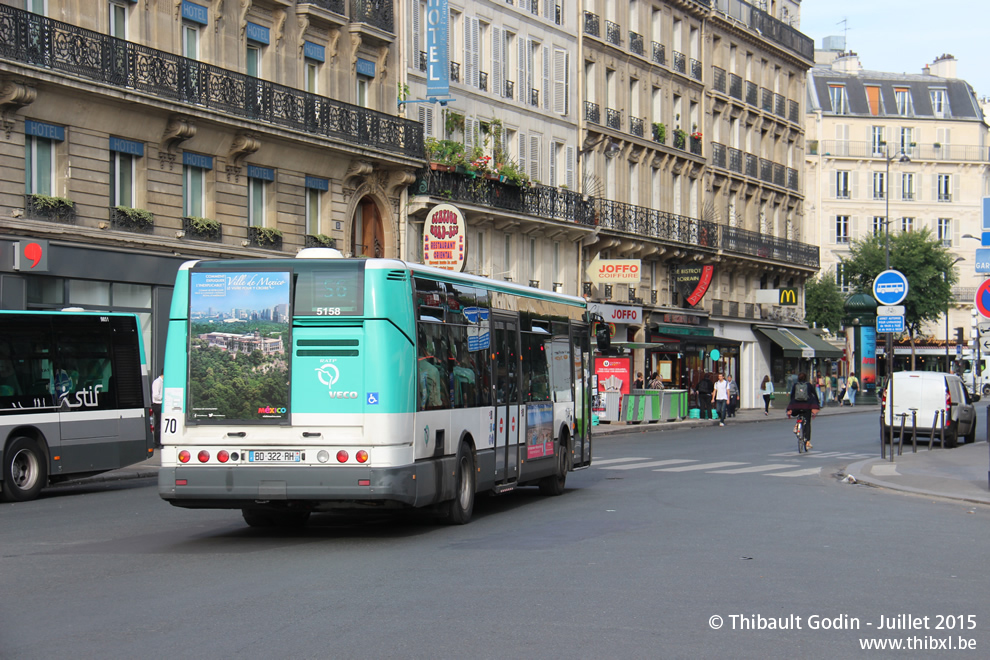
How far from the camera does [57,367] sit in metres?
18.4

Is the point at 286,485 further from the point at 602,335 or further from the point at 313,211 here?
the point at 313,211

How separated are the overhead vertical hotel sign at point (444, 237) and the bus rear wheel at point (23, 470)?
19.0m

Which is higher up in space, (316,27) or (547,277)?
(316,27)

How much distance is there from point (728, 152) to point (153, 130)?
37.4 m

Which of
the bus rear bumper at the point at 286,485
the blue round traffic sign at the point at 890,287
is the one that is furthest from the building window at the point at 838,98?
the bus rear bumper at the point at 286,485

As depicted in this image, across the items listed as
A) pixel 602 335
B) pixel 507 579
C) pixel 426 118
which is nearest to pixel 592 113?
pixel 426 118

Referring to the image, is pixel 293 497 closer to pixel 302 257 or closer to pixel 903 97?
pixel 302 257

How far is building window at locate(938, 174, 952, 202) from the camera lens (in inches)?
3711

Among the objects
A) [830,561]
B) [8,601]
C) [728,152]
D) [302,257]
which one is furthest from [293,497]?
[728,152]

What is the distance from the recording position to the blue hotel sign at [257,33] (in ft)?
102

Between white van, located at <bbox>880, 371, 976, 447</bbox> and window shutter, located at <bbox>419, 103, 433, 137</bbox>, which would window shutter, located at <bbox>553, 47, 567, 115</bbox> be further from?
white van, located at <bbox>880, 371, 976, 447</bbox>

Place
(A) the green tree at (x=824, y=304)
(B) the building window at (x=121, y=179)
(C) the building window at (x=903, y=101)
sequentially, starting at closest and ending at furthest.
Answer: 1. (B) the building window at (x=121, y=179)
2. (A) the green tree at (x=824, y=304)
3. (C) the building window at (x=903, y=101)

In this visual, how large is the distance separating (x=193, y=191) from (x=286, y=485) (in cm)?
1875

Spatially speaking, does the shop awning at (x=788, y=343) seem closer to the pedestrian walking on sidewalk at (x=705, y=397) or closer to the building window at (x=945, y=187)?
the pedestrian walking on sidewalk at (x=705, y=397)
